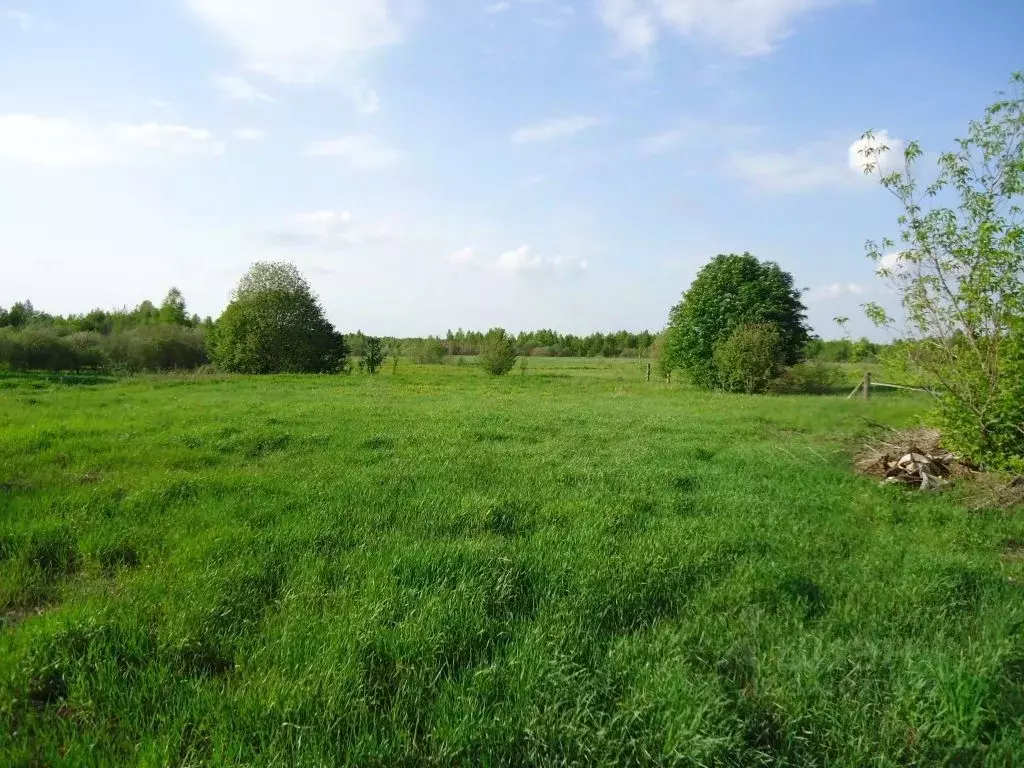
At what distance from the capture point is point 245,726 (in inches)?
119

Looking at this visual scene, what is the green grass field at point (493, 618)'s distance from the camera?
3068 mm

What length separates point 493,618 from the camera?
Answer: 4215 millimetres

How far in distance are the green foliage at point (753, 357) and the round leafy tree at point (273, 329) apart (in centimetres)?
2941

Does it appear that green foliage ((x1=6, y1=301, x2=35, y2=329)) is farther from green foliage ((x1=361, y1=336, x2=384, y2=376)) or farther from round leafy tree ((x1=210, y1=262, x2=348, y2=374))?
green foliage ((x1=361, y1=336, x2=384, y2=376))

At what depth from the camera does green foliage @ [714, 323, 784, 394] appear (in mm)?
30531

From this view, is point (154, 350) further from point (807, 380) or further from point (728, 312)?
point (807, 380)

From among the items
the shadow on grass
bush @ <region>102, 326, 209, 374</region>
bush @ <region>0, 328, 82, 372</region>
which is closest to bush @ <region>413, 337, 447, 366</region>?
bush @ <region>102, 326, 209, 374</region>

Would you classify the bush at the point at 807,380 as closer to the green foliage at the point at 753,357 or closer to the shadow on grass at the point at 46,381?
the green foliage at the point at 753,357

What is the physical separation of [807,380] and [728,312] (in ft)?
19.9

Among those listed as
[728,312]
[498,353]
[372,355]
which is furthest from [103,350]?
[728,312]

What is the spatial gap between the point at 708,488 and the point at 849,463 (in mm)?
4264

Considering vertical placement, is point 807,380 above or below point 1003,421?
above

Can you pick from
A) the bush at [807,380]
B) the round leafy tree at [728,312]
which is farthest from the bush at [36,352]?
the bush at [807,380]

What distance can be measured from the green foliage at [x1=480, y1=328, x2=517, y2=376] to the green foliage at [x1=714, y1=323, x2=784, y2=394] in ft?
61.3
